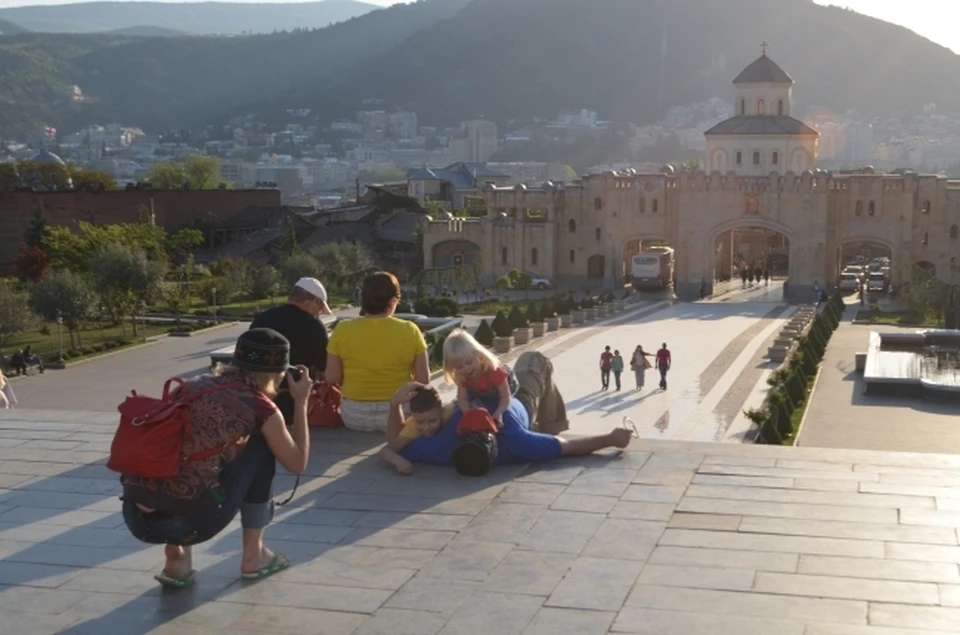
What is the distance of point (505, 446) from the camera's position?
7520 millimetres

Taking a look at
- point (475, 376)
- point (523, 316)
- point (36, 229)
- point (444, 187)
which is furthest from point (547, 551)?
point (444, 187)

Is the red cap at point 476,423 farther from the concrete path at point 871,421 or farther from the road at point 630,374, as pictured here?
the road at point 630,374

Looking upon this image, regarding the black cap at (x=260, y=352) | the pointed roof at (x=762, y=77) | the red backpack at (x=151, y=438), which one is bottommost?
the red backpack at (x=151, y=438)

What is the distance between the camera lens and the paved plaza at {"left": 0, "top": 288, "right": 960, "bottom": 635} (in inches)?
204

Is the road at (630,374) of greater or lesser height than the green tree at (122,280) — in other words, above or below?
below

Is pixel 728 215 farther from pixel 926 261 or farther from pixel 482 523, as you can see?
pixel 482 523

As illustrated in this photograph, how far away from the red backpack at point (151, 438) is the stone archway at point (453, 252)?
4566cm

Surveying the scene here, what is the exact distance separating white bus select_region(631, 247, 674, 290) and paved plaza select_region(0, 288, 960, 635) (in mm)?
38370

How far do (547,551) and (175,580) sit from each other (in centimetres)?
165

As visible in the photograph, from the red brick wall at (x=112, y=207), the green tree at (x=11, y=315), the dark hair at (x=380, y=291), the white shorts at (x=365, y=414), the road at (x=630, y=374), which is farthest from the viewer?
the red brick wall at (x=112, y=207)

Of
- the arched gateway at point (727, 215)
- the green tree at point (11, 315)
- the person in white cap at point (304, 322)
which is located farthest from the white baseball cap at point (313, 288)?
the arched gateway at point (727, 215)

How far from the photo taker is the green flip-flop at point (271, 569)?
5648 millimetres

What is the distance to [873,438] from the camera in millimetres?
17734

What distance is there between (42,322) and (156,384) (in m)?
10.2
